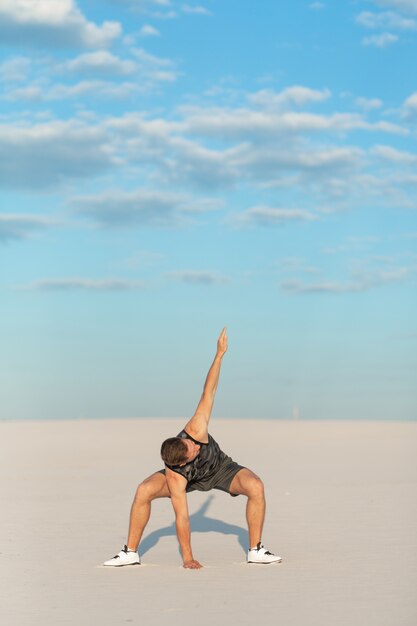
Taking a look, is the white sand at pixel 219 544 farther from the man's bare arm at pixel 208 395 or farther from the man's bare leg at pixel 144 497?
the man's bare arm at pixel 208 395

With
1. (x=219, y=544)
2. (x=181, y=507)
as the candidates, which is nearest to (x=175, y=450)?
(x=181, y=507)

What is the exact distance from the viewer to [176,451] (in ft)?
30.3

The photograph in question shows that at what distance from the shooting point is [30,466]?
2070 centimetres

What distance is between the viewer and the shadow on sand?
450 inches

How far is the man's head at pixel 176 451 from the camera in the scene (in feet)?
30.3

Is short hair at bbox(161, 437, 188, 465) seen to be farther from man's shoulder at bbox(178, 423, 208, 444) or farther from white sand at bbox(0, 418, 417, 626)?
white sand at bbox(0, 418, 417, 626)

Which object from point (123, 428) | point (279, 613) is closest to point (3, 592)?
point (279, 613)

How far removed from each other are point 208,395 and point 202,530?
3719 millimetres

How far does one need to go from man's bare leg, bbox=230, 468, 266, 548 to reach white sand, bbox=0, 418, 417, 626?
1.03ft

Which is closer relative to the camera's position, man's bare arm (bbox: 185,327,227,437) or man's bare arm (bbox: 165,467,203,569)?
man's bare arm (bbox: 185,327,227,437)

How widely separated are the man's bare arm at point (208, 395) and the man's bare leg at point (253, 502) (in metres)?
0.68

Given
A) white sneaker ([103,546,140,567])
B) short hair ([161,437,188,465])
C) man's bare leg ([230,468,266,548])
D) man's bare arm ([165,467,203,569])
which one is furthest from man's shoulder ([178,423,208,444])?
white sneaker ([103,546,140,567])

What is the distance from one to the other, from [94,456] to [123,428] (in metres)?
7.06

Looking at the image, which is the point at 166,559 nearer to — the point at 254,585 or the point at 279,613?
the point at 254,585
